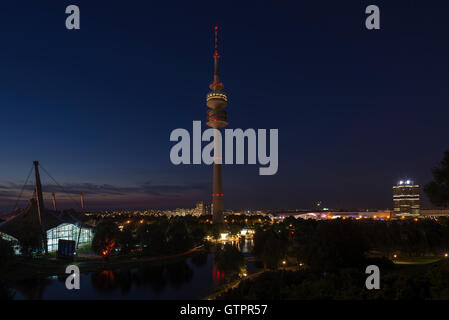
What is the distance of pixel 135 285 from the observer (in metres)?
36.7

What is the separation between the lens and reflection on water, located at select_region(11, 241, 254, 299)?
32406 millimetres

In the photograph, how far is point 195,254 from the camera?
6047cm

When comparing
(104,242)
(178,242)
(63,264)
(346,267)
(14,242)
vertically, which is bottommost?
(63,264)

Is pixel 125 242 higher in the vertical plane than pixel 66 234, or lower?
higher

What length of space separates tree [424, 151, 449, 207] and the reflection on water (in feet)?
81.6

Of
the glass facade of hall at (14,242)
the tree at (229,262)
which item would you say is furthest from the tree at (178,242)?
the glass facade of hall at (14,242)

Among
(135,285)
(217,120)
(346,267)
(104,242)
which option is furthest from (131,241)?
(217,120)

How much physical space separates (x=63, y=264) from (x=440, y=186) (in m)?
50.7

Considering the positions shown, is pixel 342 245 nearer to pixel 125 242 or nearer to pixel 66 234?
pixel 125 242

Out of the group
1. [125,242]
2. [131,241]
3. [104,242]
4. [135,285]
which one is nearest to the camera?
[135,285]

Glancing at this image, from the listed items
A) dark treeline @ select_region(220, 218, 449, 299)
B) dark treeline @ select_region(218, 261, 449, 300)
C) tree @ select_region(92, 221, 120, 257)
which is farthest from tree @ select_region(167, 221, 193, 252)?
dark treeline @ select_region(218, 261, 449, 300)

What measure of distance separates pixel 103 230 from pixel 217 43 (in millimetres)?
117281
